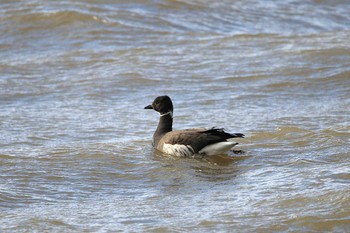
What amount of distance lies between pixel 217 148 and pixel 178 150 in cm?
47

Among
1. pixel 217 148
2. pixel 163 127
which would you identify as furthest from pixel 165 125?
pixel 217 148

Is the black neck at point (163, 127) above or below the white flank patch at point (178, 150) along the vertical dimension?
above

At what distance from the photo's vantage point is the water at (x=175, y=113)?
7.62 m

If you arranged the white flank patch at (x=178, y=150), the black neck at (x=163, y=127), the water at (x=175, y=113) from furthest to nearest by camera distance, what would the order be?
the black neck at (x=163, y=127) → the white flank patch at (x=178, y=150) → the water at (x=175, y=113)

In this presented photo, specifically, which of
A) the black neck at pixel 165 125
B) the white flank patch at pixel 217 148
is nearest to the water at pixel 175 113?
the white flank patch at pixel 217 148

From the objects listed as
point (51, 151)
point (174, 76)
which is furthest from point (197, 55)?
point (51, 151)

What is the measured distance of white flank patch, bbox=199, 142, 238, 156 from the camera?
31.6 feet

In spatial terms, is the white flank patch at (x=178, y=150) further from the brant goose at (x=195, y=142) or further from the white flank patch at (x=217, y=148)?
the white flank patch at (x=217, y=148)

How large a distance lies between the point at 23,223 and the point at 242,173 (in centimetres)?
260

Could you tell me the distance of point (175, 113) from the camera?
1197 centimetres

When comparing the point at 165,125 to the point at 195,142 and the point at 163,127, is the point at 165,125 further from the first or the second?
the point at 195,142

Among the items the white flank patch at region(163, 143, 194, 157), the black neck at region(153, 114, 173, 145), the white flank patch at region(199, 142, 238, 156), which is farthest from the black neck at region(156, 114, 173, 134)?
the white flank patch at region(199, 142, 238, 156)

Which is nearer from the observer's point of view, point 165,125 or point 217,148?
point 217,148

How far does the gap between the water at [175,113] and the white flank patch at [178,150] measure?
0.14 metres
